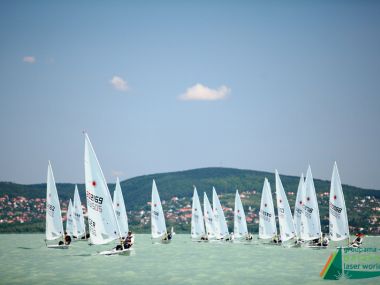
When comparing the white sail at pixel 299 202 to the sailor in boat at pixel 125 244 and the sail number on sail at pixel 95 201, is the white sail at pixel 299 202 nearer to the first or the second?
the sailor in boat at pixel 125 244

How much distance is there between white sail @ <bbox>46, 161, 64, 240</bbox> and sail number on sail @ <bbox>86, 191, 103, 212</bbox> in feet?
63.7

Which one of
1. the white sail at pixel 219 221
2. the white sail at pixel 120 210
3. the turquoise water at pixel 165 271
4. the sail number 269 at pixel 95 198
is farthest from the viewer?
the white sail at pixel 219 221

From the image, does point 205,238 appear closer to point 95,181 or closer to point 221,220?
point 221,220

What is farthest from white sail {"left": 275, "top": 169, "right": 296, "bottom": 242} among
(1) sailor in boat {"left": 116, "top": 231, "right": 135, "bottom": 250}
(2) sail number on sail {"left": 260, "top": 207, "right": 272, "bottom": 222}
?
(1) sailor in boat {"left": 116, "top": 231, "right": 135, "bottom": 250}

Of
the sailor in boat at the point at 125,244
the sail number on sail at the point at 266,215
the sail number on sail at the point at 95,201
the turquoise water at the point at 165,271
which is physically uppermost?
the sail number on sail at the point at 95,201

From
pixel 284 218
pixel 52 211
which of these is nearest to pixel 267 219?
pixel 284 218

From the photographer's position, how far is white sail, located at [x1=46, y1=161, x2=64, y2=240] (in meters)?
70.7

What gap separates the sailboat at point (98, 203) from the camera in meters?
50.2

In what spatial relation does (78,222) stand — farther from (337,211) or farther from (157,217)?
(337,211)

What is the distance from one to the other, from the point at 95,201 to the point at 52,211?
2296 cm

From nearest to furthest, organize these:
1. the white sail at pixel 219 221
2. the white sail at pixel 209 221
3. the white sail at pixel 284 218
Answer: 1. the white sail at pixel 284 218
2. the white sail at pixel 219 221
3. the white sail at pixel 209 221

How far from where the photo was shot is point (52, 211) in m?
72.4

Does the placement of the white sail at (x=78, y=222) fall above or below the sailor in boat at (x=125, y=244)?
above

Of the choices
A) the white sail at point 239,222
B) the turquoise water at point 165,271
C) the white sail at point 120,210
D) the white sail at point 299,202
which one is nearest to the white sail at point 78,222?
the white sail at point 120,210
